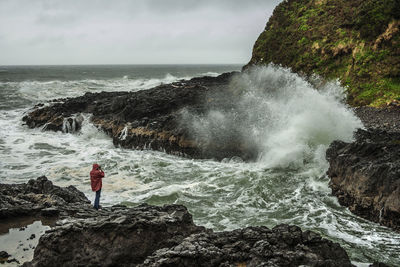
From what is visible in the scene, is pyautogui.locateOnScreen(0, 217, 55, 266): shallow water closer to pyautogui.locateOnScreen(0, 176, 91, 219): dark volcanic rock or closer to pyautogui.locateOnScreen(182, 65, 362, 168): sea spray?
pyautogui.locateOnScreen(0, 176, 91, 219): dark volcanic rock

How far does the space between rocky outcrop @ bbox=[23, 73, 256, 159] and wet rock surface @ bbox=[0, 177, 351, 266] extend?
839 cm

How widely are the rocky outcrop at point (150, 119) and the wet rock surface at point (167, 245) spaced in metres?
8.39

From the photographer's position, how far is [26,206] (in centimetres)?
764

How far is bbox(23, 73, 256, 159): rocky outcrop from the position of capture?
15320 mm

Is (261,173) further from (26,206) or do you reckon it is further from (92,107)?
(92,107)

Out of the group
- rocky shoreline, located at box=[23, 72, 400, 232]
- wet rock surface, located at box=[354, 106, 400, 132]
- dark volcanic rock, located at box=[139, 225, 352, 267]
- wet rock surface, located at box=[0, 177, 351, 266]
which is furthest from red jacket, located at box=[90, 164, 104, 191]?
wet rock surface, located at box=[354, 106, 400, 132]

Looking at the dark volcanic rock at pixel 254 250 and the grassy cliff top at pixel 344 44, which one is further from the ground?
the grassy cliff top at pixel 344 44

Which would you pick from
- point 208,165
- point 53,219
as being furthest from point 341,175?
point 53,219

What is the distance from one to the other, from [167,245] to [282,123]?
34.0ft

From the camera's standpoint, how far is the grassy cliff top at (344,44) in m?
17.4

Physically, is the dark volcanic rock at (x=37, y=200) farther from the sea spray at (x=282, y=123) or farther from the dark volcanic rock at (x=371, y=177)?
the sea spray at (x=282, y=123)

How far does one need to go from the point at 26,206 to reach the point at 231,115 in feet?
36.5

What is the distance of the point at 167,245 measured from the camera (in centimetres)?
577

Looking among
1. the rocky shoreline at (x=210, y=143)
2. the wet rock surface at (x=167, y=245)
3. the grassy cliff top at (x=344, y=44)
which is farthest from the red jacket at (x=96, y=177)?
the grassy cliff top at (x=344, y=44)
